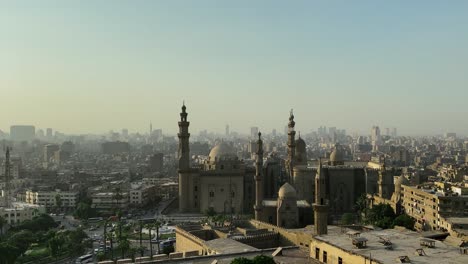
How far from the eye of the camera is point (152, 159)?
115 m

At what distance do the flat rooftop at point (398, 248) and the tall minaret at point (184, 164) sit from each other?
2612 cm

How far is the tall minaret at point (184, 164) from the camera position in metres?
47.4

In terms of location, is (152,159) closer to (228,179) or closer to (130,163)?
(130,163)

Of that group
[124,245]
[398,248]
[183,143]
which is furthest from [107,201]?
[398,248]

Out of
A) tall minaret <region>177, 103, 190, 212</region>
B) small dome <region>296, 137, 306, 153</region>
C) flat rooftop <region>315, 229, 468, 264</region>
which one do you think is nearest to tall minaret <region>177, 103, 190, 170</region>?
tall minaret <region>177, 103, 190, 212</region>

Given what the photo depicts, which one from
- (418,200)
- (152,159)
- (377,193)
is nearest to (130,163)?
(152,159)

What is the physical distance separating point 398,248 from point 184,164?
1150 inches

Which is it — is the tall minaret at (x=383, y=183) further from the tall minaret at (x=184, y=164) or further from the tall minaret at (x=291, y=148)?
the tall minaret at (x=184, y=164)

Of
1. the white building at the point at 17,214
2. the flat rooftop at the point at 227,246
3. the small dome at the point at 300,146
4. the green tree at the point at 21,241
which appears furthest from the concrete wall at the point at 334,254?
the white building at the point at 17,214

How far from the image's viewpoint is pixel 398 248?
20234 mm

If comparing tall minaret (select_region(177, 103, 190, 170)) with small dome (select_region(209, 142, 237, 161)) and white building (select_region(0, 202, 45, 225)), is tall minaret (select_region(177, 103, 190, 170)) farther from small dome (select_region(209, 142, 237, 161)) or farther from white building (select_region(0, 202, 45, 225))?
white building (select_region(0, 202, 45, 225))

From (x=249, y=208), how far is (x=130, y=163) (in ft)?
289

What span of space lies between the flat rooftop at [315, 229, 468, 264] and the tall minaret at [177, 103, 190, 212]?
26.1 meters

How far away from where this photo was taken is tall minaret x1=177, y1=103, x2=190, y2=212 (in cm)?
4741
